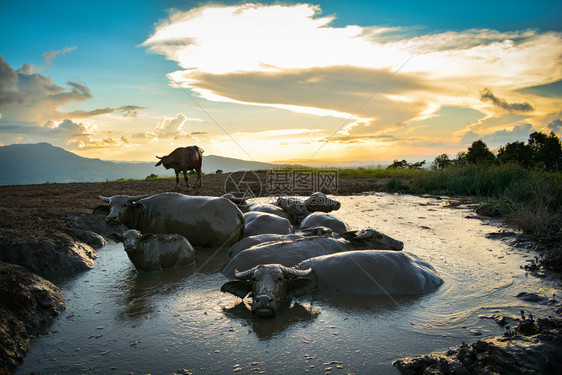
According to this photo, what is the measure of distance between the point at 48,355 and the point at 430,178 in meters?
18.9

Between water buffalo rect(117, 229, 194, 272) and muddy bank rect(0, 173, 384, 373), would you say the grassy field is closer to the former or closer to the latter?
water buffalo rect(117, 229, 194, 272)

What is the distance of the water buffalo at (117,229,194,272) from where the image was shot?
18.7 feet

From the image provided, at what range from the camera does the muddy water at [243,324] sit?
322 centimetres

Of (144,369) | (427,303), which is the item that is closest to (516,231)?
(427,303)

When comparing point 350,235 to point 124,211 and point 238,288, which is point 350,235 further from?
point 124,211

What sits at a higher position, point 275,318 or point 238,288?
point 238,288

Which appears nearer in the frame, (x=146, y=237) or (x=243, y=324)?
(x=243, y=324)

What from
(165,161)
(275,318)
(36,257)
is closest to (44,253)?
(36,257)

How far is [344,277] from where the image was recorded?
16.2 ft

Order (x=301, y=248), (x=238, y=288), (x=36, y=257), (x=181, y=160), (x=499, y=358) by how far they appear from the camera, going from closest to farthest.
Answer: (x=499, y=358) → (x=238, y=288) → (x=36, y=257) → (x=301, y=248) → (x=181, y=160)

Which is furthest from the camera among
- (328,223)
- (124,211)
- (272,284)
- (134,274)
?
(328,223)

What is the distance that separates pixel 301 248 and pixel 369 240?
1406mm

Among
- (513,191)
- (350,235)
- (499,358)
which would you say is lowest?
(499,358)

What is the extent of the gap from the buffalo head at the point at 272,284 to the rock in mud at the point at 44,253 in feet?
9.97
